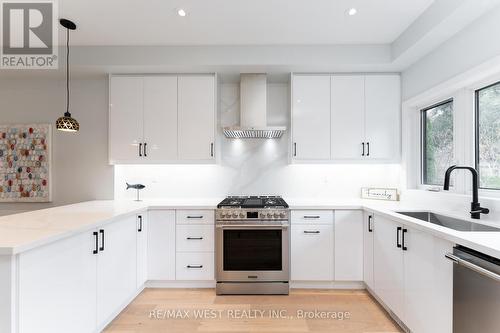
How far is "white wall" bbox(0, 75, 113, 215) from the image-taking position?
3.19 meters

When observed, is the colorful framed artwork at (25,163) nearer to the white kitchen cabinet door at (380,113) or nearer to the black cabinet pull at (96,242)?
the black cabinet pull at (96,242)

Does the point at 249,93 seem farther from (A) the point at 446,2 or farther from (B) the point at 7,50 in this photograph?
(B) the point at 7,50

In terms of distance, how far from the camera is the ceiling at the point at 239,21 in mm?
2131

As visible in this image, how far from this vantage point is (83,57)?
2.79 metres

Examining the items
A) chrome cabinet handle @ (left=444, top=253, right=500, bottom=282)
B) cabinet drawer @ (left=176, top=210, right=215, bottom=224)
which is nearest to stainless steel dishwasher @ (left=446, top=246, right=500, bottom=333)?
chrome cabinet handle @ (left=444, top=253, right=500, bottom=282)

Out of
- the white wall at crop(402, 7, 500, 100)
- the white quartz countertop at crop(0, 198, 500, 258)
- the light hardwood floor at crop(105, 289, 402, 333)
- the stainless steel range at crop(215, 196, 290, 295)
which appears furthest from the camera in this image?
the stainless steel range at crop(215, 196, 290, 295)

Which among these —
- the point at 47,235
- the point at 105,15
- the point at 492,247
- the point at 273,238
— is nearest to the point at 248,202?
the point at 273,238

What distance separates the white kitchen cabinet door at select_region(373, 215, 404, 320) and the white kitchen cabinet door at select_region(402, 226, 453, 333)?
9cm

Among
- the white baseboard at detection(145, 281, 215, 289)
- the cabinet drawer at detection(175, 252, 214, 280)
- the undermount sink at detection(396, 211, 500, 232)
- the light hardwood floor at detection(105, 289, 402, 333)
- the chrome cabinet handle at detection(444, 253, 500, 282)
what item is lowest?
the light hardwood floor at detection(105, 289, 402, 333)

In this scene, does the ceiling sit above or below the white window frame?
above

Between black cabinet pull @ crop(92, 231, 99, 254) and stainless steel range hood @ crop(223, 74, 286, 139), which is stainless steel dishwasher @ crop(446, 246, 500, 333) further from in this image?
black cabinet pull @ crop(92, 231, 99, 254)

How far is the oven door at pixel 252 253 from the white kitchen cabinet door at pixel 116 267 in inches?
32.0

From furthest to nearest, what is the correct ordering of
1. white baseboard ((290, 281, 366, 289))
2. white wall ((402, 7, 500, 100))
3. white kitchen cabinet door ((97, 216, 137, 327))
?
white baseboard ((290, 281, 366, 289)), white kitchen cabinet door ((97, 216, 137, 327)), white wall ((402, 7, 500, 100))

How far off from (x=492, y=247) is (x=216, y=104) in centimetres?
261
